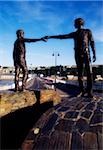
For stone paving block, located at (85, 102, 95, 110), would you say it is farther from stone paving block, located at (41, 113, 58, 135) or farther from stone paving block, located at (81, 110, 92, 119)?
stone paving block, located at (41, 113, 58, 135)

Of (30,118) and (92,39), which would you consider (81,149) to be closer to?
(92,39)

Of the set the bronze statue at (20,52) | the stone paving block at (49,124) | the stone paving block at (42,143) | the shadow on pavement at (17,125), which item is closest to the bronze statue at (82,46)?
the bronze statue at (20,52)

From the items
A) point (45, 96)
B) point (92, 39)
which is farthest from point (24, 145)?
point (45, 96)

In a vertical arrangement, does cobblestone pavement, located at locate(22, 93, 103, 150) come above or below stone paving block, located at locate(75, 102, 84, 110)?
below

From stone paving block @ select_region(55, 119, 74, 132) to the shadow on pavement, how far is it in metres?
2.11

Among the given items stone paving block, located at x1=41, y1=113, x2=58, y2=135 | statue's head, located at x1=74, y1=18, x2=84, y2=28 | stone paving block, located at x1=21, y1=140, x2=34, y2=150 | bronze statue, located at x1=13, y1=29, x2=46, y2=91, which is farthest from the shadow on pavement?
statue's head, located at x1=74, y1=18, x2=84, y2=28

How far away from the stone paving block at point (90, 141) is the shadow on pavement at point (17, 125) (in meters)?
2.82

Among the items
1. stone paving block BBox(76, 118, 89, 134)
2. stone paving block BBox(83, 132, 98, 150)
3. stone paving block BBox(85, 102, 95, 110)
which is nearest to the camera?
stone paving block BBox(83, 132, 98, 150)

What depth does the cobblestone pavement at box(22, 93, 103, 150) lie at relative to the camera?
209 inches

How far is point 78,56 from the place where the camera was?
27.2 ft

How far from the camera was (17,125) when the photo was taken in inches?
371

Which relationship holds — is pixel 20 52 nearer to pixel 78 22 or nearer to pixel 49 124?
pixel 78 22

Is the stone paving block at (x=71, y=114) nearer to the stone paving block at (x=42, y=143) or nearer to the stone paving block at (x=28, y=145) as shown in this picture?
the stone paving block at (x=42, y=143)

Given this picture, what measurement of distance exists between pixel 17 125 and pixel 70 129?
393 centimetres
